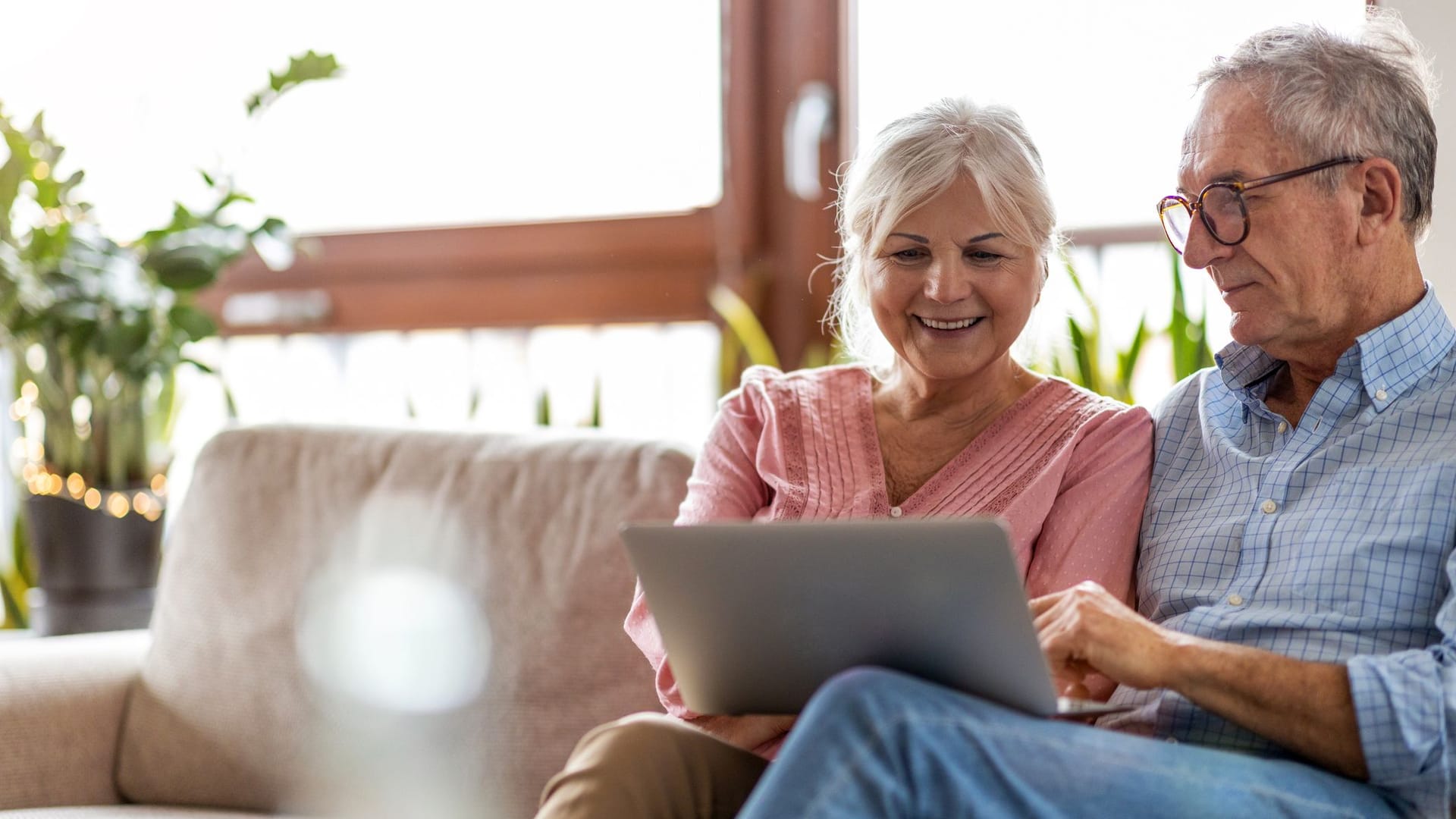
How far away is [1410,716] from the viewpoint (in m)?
1.20

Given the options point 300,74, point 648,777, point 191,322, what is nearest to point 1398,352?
point 648,777

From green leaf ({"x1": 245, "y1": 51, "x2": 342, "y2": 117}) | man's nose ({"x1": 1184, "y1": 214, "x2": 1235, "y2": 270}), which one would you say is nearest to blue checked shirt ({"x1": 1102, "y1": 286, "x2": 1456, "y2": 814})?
man's nose ({"x1": 1184, "y1": 214, "x2": 1235, "y2": 270})

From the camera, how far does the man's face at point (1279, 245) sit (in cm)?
144

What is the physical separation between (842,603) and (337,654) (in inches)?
40.4

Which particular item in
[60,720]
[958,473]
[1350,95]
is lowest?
A: [60,720]

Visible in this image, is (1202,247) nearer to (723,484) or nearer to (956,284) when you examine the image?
(956,284)

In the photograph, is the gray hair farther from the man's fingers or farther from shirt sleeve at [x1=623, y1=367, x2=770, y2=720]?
shirt sleeve at [x1=623, y1=367, x2=770, y2=720]

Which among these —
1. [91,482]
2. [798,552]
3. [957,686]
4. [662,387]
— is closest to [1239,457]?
[957,686]

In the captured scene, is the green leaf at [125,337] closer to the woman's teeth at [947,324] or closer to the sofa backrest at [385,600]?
the sofa backrest at [385,600]

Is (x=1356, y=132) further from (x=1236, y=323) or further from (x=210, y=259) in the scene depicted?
(x=210, y=259)

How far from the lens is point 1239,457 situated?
150 cm

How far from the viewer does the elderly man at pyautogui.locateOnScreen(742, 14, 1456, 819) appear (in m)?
1.13

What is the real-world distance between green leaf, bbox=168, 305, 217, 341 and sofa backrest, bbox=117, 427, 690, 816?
45cm

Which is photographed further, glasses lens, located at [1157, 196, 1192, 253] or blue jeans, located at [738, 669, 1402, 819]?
glasses lens, located at [1157, 196, 1192, 253]
